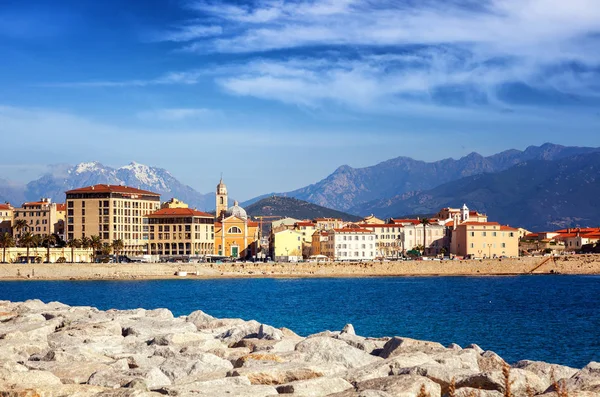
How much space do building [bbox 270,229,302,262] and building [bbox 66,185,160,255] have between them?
20.2 metres

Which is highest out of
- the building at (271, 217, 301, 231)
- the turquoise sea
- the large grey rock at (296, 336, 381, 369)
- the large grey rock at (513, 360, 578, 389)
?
the building at (271, 217, 301, 231)

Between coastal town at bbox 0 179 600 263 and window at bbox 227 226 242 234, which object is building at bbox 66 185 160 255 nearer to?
coastal town at bbox 0 179 600 263

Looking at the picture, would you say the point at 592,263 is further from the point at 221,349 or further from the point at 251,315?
the point at 221,349

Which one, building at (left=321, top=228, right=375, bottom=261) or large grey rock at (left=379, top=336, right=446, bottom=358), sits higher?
building at (left=321, top=228, right=375, bottom=261)

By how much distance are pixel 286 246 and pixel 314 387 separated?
123 m

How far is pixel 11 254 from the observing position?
388 feet

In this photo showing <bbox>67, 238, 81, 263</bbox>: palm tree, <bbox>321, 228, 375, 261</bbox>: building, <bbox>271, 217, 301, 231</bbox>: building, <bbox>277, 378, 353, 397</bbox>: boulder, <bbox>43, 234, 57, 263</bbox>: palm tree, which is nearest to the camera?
<bbox>277, 378, 353, 397</bbox>: boulder

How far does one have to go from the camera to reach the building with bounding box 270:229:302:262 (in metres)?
136

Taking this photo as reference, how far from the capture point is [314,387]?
47.1 ft

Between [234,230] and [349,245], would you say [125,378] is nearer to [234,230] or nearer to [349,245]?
[349,245]

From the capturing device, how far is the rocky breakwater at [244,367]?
1380 centimetres

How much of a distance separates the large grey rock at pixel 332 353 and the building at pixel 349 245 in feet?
368

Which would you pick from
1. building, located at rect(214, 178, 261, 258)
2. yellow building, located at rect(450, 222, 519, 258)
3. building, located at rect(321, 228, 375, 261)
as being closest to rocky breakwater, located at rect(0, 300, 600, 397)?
building, located at rect(321, 228, 375, 261)

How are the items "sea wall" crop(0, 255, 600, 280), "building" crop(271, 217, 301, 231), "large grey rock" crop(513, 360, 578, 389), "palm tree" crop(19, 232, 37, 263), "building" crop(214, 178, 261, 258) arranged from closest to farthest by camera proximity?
"large grey rock" crop(513, 360, 578, 389)
"sea wall" crop(0, 255, 600, 280)
"palm tree" crop(19, 232, 37, 263)
"building" crop(214, 178, 261, 258)
"building" crop(271, 217, 301, 231)
